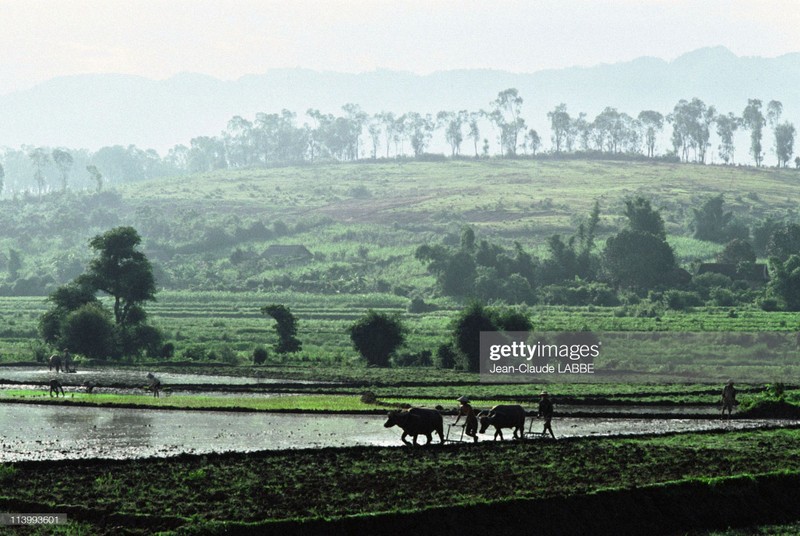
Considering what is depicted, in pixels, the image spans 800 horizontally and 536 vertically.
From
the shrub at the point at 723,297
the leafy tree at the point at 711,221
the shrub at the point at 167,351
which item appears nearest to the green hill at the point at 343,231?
the leafy tree at the point at 711,221

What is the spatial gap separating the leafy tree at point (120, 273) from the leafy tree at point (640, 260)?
170 feet

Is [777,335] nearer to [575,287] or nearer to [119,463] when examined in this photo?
[575,287]

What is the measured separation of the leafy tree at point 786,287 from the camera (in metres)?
96.9

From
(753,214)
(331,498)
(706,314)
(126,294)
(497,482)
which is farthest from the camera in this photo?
(753,214)

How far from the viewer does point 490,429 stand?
139 ft

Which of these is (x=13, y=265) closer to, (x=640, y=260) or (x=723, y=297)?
(x=640, y=260)

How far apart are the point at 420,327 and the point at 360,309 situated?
68.7 ft

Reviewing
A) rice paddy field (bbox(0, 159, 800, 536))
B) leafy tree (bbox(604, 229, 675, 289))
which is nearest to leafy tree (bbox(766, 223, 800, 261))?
leafy tree (bbox(604, 229, 675, 289))

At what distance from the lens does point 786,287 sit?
97.6 meters

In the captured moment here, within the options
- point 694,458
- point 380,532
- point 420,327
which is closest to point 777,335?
point 420,327

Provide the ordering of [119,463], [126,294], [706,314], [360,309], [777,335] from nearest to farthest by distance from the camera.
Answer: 1. [119,463]
2. [777,335]
3. [126,294]
4. [706,314]
5. [360,309]

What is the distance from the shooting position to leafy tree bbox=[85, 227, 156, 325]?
88.2 m

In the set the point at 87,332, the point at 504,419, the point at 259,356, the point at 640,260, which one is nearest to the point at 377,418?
the point at 504,419

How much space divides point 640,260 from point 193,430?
8413 cm
